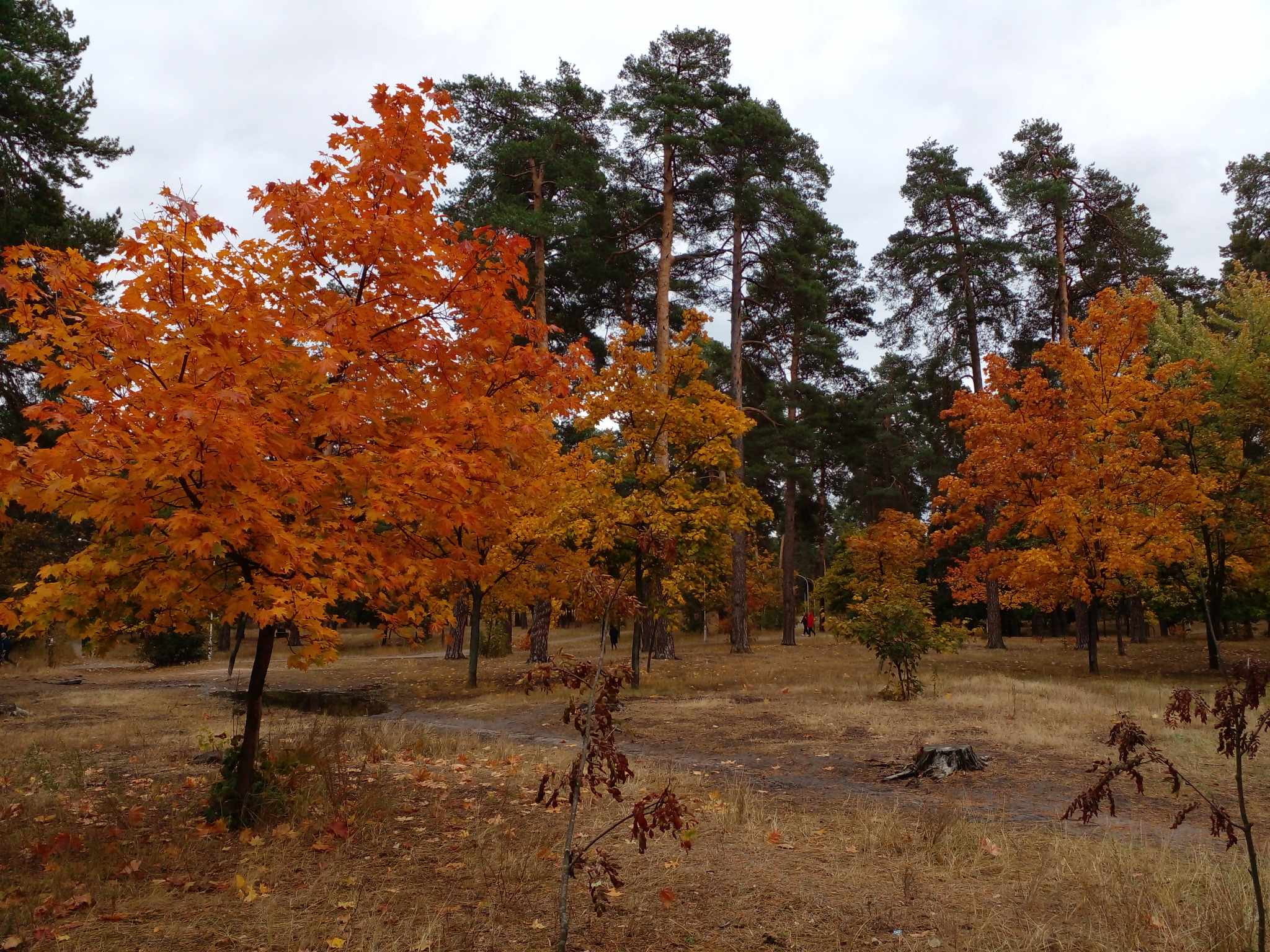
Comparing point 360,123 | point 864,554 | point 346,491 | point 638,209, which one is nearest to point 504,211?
point 638,209

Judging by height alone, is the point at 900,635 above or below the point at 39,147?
below

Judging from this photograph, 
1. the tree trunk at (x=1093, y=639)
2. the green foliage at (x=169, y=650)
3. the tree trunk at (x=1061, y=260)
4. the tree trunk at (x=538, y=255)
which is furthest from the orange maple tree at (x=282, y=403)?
the green foliage at (x=169, y=650)

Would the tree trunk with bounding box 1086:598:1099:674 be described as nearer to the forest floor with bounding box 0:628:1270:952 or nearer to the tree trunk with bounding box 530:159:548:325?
the forest floor with bounding box 0:628:1270:952

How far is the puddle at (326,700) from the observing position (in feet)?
48.2

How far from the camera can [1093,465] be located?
16.7 meters

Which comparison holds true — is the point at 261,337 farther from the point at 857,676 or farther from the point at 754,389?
the point at 754,389

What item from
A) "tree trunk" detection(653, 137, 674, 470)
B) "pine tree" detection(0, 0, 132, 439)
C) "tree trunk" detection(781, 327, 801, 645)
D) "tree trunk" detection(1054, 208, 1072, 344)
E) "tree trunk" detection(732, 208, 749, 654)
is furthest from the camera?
"tree trunk" detection(781, 327, 801, 645)

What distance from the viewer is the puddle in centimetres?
1470

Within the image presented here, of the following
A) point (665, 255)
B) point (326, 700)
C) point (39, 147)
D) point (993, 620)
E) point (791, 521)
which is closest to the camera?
point (39, 147)

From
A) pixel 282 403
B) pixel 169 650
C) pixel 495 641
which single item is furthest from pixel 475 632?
pixel 169 650

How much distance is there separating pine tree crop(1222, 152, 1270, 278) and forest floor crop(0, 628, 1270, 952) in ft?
85.7

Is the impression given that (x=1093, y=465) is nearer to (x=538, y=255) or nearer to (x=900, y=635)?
(x=900, y=635)

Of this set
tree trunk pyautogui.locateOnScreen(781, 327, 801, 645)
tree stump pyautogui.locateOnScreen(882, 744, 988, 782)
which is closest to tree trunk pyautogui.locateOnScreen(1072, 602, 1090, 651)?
tree trunk pyautogui.locateOnScreen(781, 327, 801, 645)

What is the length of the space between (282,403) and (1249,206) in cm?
3725
